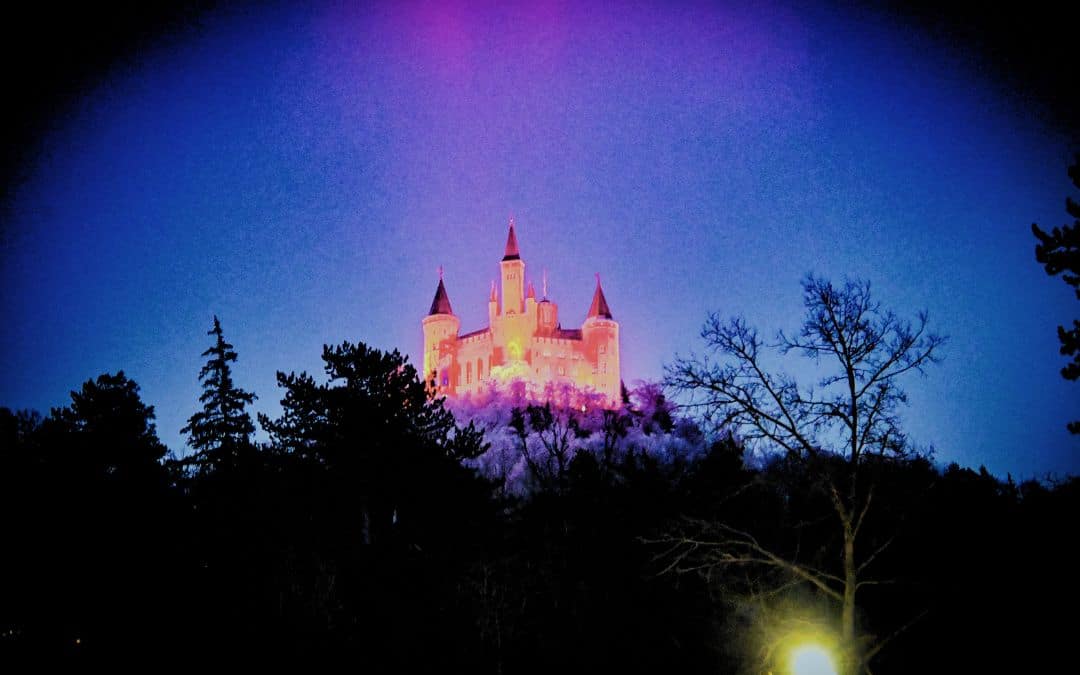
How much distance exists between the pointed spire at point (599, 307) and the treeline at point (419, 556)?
69.1m

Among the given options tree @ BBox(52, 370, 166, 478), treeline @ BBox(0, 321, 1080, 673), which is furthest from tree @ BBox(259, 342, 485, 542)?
tree @ BBox(52, 370, 166, 478)

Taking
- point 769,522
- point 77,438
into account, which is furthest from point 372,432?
point 769,522

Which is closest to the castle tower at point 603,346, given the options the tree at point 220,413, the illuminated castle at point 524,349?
the illuminated castle at point 524,349

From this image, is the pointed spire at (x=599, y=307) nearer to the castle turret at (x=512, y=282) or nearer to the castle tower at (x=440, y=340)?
the castle turret at (x=512, y=282)

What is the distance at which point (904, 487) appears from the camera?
11633 millimetres

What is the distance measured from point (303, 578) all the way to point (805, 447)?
15.2 metres

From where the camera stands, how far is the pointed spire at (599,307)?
97.4 metres

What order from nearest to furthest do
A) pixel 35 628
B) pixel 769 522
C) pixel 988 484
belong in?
1. pixel 35 628
2. pixel 769 522
3. pixel 988 484

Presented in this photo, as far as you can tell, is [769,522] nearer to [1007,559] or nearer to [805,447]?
[1007,559]

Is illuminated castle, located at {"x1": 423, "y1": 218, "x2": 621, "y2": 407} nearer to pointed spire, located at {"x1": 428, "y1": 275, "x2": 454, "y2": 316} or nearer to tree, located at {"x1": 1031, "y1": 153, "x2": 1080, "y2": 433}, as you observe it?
pointed spire, located at {"x1": 428, "y1": 275, "x2": 454, "y2": 316}

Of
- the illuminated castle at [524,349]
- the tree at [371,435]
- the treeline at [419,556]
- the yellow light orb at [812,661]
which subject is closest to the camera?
the yellow light orb at [812,661]

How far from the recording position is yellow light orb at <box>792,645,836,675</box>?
A: 8.64m

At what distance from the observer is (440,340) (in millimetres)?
98312

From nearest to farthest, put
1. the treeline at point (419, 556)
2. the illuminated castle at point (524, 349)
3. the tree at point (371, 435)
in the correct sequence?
the treeline at point (419, 556), the tree at point (371, 435), the illuminated castle at point (524, 349)
